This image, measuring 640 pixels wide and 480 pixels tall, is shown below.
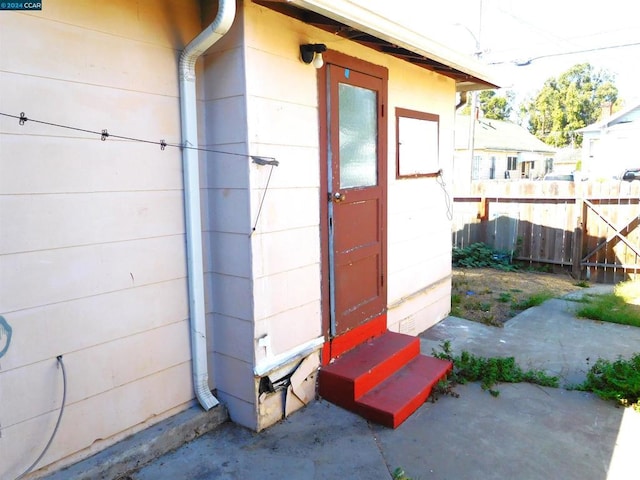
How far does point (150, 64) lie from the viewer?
255cm

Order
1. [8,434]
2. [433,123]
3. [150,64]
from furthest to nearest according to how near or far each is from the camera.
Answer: [433,123], [150,64], [8,434]

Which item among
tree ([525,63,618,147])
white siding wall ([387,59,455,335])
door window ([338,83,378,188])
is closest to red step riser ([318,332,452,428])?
white siding wall ([387,59,455,335])

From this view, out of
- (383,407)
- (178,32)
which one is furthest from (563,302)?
(178,32)

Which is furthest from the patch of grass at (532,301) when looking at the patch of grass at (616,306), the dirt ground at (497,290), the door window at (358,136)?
the door window at (358,136)

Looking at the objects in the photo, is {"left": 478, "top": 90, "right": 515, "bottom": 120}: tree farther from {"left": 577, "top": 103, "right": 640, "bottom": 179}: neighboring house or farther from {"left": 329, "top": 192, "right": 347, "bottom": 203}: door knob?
{"left": 329, "top": 192, "right": 347, "bottom": 203}: door knob

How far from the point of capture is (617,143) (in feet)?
63.2

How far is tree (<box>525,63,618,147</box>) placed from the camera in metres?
38.7

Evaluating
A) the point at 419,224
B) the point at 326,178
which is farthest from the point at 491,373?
the point at 326,178

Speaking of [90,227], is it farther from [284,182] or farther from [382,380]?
[382,380]

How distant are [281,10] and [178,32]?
643 mm

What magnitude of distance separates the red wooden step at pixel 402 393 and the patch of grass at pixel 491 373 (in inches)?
5.2

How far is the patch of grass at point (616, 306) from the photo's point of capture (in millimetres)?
5191

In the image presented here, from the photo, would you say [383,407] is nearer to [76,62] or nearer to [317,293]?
[317,293]

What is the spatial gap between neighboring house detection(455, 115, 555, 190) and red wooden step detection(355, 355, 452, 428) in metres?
20.3
